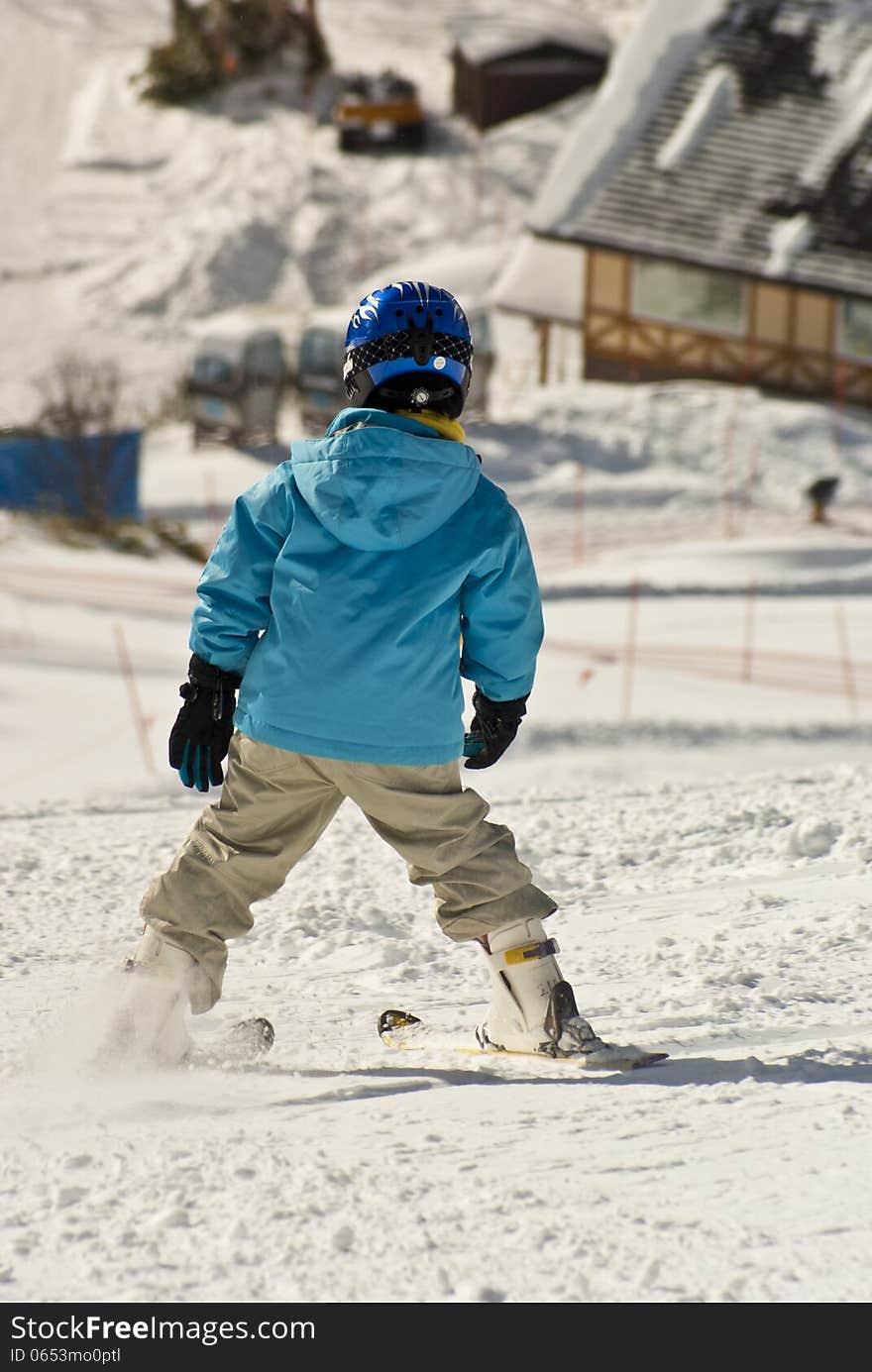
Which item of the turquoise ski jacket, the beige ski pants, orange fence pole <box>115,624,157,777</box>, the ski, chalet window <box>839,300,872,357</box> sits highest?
the turquoise ski jacket

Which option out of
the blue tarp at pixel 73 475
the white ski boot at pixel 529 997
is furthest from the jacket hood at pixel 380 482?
the blue tarp at pixel 73 475

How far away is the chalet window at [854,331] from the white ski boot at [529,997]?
2134cm

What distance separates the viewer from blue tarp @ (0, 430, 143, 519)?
18.8 m

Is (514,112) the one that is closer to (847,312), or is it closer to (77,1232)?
(847,312)

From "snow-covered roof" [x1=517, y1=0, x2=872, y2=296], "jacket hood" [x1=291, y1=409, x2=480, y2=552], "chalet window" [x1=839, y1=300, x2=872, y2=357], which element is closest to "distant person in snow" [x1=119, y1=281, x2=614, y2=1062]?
"jacket hood" [x1=291, y1=409, x2=480, y2=552]

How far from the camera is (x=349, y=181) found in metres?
41.2

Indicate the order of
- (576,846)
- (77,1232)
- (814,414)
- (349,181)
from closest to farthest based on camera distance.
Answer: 1. (77,1232)
2. (576,846)
3. (814,414)
4. (349,181)

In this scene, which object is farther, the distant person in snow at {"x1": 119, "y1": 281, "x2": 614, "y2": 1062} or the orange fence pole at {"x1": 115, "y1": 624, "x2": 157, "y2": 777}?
the orange fence pole at {"x1": 115, "y1": 624, "x2": 157, "y2": 777}

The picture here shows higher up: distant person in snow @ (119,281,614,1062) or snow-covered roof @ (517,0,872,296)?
distant person in snow @ (119,281,614,1062)

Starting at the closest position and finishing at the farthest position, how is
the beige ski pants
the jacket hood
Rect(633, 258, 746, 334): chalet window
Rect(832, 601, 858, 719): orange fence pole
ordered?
the jacket hood
the beige ski pants
Rect(832, 601, 858, 719): orange fence pole
Rect(633, 258, 746, 334): chalet window

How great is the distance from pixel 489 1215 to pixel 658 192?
22.9m

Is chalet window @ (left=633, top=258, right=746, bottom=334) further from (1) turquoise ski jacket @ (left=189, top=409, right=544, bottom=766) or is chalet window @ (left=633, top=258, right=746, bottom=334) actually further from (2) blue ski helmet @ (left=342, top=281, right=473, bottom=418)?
(1) turquoise ski jacket @ (left=189, top=409, right=544, bottom=766)

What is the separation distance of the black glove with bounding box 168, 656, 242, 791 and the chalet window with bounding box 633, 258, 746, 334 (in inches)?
845
